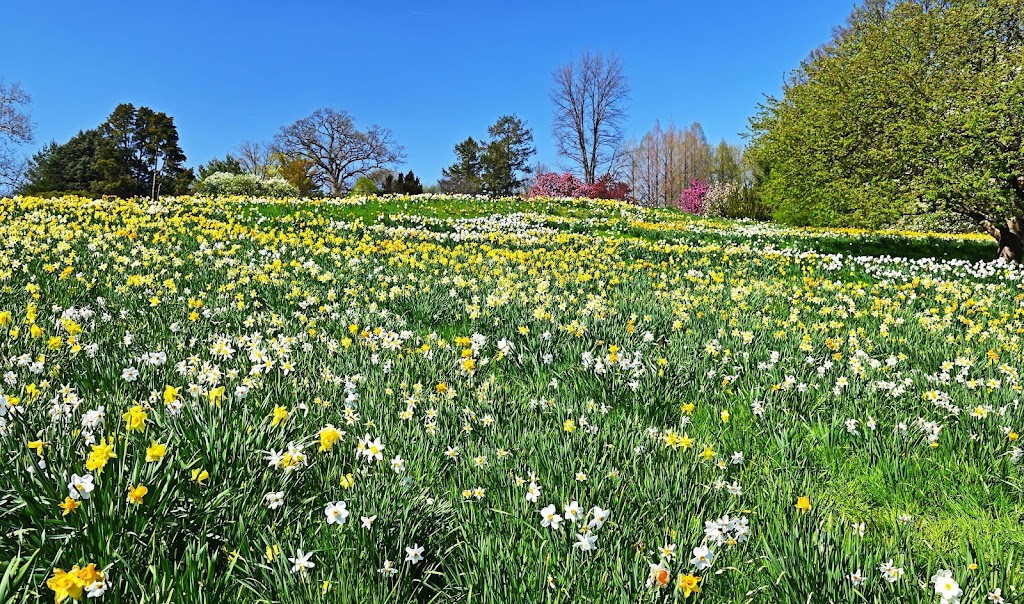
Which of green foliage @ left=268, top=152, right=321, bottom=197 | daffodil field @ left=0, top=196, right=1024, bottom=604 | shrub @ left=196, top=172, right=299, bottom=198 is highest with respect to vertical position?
green foliage @ left=268, top=152, right=321, bottom=197

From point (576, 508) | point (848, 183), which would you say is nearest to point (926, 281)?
point (848, 183)

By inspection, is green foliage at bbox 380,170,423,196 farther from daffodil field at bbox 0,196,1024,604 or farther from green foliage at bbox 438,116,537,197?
daffodil field at bbox 0,196,1024,604

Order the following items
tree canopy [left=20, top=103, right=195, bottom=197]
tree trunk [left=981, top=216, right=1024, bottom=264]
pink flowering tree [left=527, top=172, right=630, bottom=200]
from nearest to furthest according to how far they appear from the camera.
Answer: tree trunk [left=981, top=216, right=1024, bottom=264]
pink flowering tree [left=527, top=172, right=630, bottom=200]
tree canopy [left=20, top=103, right=195, bottom=197]

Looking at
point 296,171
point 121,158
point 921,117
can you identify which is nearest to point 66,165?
point 121,158

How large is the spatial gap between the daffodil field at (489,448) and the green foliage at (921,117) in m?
7.85

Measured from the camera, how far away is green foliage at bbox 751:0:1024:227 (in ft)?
34.2

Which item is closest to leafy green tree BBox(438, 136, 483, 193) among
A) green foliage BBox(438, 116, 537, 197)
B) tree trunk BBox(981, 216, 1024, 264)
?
green foliage BBox(438, 116, 537, 197)

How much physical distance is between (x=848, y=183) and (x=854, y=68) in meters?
2.65

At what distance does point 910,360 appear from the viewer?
12.3 ft

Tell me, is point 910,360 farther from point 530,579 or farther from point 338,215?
Result: point 338,215

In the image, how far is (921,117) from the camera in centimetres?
1133

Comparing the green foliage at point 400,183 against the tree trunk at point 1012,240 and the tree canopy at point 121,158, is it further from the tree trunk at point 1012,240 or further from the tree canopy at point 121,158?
the tree trunk at point 1012,240

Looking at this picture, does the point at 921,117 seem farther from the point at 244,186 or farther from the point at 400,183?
the point at 400,183

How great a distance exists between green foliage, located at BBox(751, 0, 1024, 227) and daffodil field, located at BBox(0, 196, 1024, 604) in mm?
7852
